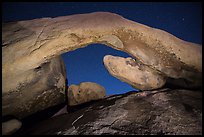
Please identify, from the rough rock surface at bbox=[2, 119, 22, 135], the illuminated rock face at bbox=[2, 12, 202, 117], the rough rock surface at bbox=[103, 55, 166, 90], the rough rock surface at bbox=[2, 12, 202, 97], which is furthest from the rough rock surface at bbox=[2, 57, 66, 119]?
the rough rock surface at bbox=[103, 55, 166, 90]

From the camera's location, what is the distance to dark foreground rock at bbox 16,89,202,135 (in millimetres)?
3473

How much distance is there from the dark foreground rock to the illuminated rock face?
2.95ft

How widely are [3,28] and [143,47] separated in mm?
4064

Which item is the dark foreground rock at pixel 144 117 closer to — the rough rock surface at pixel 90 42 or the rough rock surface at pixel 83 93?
the rough rock surface at pixel 90 42

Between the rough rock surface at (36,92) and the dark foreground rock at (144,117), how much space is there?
0.84m

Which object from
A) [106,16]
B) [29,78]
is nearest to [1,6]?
[29,78]

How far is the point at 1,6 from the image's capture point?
503cm

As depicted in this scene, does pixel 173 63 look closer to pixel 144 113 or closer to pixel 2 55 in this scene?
pixel 144 113

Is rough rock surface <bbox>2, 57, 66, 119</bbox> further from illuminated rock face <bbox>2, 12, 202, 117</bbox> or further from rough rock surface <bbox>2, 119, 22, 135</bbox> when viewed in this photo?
rough rock surface <bbox>2, 119, 22, 135</bbox>

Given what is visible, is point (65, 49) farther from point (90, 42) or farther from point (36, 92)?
point (36, 92)

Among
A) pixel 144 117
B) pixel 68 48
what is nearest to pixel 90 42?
pixel 68 48

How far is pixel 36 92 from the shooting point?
5574mm

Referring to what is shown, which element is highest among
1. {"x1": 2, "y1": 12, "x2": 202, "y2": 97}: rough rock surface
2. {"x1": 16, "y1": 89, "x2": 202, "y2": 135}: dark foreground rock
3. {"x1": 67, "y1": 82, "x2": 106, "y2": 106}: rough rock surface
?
{"x1": 2, "y1": 12, "x2": 202, "y2": 97}: rough rock surface

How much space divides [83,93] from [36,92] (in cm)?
191
